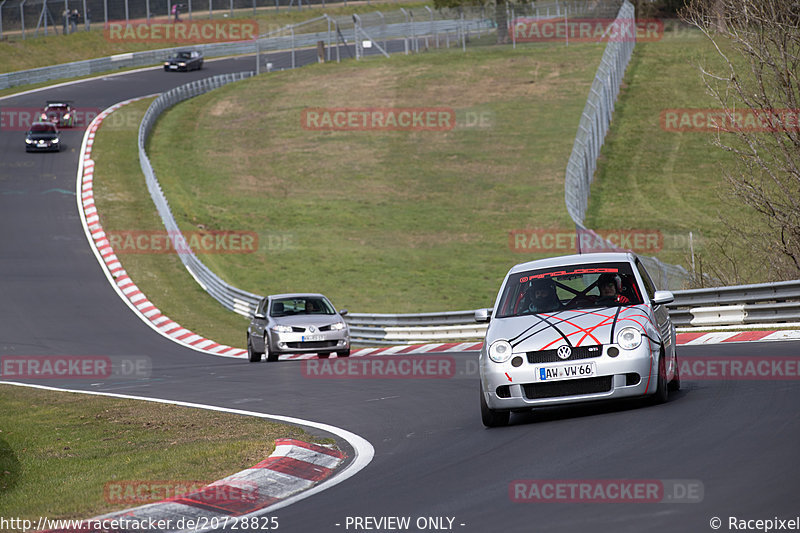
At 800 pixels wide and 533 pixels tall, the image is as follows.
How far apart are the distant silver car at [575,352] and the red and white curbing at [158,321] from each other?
6226 mm

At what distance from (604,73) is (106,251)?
22.7m

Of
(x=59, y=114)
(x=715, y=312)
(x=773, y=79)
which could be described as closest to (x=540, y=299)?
(x=715, y=312)

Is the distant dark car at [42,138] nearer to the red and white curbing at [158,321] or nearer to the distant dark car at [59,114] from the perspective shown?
the red and white curbing at [158,321]

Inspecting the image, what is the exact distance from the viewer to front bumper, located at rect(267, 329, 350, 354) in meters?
22.2

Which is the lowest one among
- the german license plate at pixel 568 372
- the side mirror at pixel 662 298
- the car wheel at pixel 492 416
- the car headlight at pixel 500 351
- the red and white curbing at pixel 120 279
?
the red and white curbing at pixel 120 279

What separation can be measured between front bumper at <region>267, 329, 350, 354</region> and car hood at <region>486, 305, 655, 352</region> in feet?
39.2

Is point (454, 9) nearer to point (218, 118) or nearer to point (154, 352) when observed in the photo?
point (218, 118)

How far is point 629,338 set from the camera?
9.84 metres

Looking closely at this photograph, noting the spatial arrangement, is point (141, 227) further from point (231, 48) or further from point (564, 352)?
point (231, 48)

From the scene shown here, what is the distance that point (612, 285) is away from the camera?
11.0 m

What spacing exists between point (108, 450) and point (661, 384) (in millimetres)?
5647

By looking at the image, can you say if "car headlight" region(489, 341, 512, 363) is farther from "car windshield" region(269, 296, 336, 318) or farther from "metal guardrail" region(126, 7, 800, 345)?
"car windshield" region(269, 296, 336, 318)

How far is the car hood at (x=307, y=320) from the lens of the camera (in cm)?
2236

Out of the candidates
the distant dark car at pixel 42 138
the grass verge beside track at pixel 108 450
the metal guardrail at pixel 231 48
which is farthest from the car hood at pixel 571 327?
the metal guardrail at pixel 231 48
